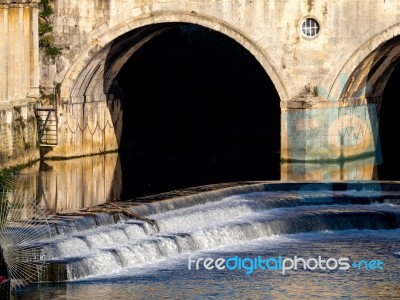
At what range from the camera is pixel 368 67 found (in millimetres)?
52562

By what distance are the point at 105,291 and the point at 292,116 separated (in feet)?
64.4

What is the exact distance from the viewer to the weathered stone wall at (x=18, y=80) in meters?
48.9

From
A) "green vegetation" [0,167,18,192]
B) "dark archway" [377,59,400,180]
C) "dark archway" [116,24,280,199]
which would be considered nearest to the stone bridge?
"dark archway" [377,59,400,180]

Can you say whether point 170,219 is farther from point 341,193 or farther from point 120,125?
point 120,125

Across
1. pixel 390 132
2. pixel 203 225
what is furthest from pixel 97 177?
pixel 390 132

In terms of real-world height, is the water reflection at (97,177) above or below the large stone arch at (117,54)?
below

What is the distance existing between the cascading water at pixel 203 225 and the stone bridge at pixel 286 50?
21.5 ft

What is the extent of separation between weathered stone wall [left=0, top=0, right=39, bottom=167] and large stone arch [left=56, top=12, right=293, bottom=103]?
169 centimetres

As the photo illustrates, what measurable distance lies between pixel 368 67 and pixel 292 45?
303 cm

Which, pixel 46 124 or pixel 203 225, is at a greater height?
pixel 46 124

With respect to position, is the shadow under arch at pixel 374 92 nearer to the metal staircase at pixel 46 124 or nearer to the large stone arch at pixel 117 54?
the large stone arch at pixel 117 54

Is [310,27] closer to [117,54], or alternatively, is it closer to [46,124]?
[117,54]

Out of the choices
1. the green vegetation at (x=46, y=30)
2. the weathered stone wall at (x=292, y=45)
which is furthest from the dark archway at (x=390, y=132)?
the green vegetation at (x=46, y=30)

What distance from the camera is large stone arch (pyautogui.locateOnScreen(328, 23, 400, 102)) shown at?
5084cm
